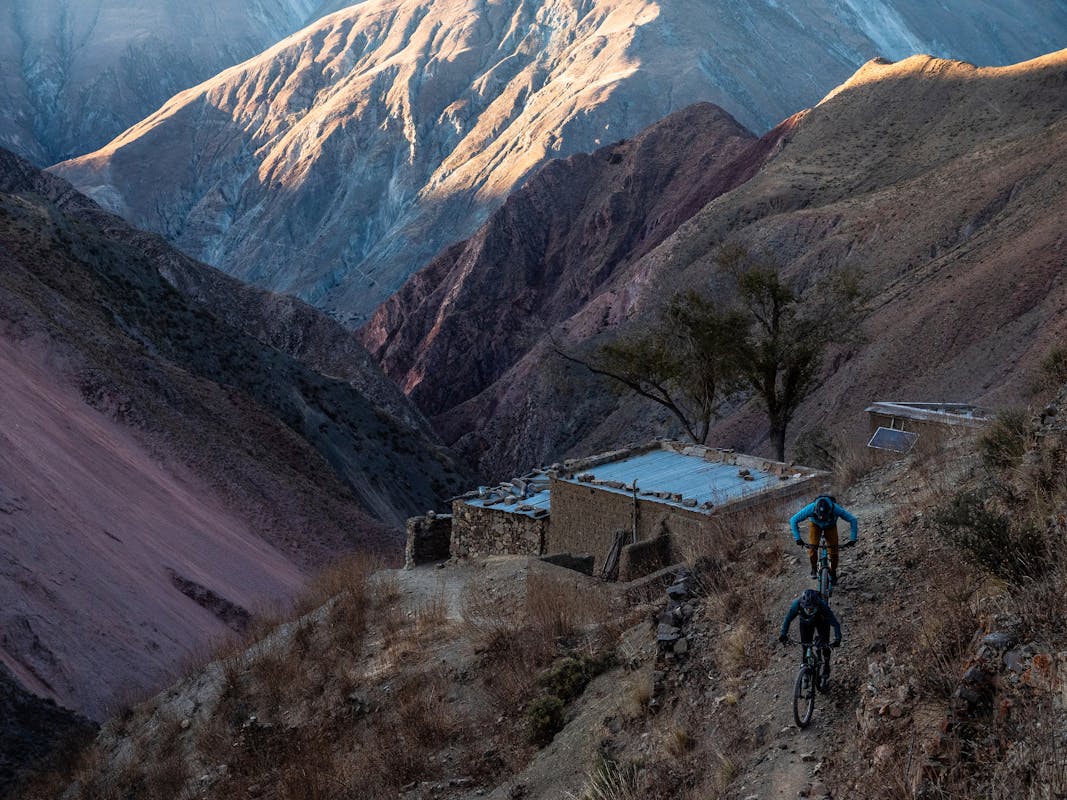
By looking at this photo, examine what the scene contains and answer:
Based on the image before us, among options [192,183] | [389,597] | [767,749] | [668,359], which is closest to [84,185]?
[192,183]

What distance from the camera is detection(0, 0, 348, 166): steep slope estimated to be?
149 metres

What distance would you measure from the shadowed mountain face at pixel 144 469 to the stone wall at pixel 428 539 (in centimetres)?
386

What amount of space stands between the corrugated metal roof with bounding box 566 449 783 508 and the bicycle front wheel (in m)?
7.51

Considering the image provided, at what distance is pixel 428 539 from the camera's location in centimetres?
1859

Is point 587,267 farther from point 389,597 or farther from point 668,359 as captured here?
point 389,597

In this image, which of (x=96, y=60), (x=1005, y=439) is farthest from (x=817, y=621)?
(x=96, y=60)

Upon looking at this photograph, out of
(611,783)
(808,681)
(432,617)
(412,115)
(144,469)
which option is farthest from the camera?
(412,115)

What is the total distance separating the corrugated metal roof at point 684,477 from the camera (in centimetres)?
1480

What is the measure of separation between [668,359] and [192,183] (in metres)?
112

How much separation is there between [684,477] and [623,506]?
1606 mm

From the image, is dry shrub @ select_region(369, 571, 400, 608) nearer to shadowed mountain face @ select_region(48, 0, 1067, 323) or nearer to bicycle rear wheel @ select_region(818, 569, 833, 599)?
bicycle rear wheel @ select_region(818, 569, 833, 599)

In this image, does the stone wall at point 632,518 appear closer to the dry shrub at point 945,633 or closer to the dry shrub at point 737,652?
the dry shrub at point 737,652

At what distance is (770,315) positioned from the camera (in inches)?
1044

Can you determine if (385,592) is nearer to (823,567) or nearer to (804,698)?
(823,567)
